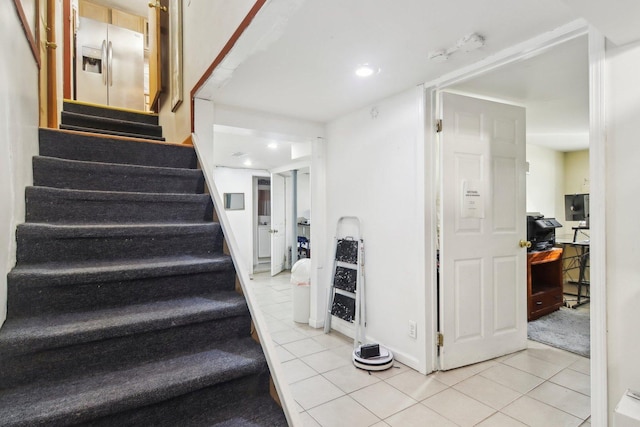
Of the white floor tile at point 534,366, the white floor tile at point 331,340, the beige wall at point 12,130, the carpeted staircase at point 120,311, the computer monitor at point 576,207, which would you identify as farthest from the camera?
the computer monitor at point 576,207

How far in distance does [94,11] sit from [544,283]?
7456 millimetres

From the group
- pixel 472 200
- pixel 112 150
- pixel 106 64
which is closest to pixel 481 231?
pixel 472 200

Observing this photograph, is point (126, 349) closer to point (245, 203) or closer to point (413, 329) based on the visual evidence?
point (413, 329)

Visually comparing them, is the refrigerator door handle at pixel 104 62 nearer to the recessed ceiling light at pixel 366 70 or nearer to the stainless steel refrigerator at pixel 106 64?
the stainless steel refrigerator at pixel 106 64

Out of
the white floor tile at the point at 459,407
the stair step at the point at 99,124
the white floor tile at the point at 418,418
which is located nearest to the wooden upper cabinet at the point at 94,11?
the stair step at the point at 99,124

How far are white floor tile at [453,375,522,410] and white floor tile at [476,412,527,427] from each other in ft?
0.35

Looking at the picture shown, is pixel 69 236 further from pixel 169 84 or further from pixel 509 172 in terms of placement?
pixel 509 172

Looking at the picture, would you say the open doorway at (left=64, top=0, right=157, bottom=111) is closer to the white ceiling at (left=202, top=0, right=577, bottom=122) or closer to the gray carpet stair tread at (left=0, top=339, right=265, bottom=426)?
the white ceiling at (left=202, top=0, right=577, bottom=122)

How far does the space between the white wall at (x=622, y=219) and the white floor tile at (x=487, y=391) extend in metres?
0.82

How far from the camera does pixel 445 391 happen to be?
2273mm

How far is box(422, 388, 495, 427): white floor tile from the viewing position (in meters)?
1.97

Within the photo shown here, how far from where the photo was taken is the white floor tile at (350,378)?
2.37m

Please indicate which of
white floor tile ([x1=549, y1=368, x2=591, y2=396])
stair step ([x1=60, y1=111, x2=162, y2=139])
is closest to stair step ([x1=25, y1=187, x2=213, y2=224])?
stair step ([x1=60, y1=111, x2=162, y2=139])

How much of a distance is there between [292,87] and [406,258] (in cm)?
168
